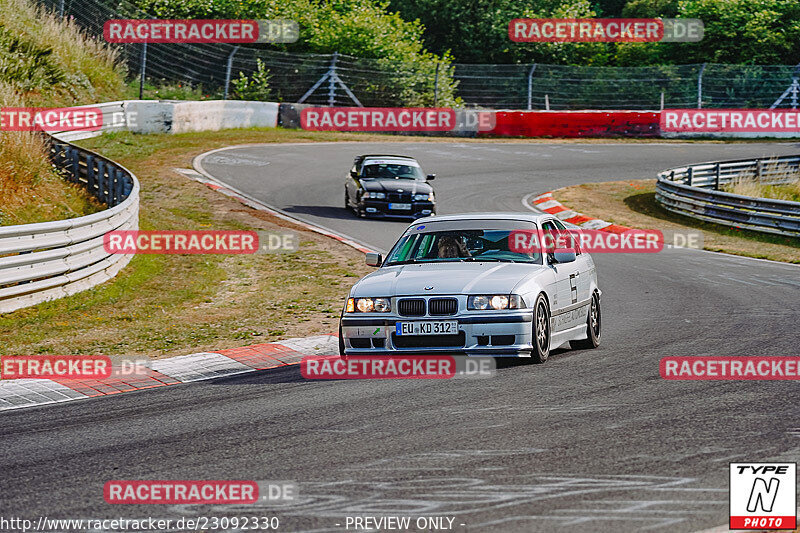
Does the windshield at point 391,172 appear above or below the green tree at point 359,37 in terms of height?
below

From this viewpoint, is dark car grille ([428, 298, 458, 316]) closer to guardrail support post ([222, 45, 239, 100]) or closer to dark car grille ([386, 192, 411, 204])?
dark car grille ([386, 192, 411, 204])

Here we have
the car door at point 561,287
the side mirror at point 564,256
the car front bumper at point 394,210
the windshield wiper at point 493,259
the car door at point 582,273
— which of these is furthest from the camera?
the car front bumper at point 394,210

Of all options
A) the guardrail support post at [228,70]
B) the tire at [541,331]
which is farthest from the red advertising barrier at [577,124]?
the tire at [541,331]

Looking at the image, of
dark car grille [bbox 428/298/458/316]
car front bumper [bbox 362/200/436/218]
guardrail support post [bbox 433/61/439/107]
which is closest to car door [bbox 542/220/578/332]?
dark car grille [bbox 428/298/458/316]

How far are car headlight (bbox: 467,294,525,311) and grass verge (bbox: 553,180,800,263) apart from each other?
13.3 m

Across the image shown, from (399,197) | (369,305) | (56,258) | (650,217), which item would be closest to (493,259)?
(369,305)

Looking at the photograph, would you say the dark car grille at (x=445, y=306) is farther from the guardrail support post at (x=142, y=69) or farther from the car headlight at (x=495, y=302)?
the guardrail support post at (x=142, y=69)

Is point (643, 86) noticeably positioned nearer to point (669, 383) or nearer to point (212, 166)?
point (212, 166)

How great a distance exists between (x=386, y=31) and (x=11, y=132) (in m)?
27.0

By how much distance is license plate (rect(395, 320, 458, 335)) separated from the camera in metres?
9.62

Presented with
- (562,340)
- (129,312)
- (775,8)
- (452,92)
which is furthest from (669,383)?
(775,8)

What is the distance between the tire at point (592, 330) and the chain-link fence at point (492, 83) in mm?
30744

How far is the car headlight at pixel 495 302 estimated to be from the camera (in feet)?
31.8

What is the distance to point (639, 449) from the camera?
21.9 feet
